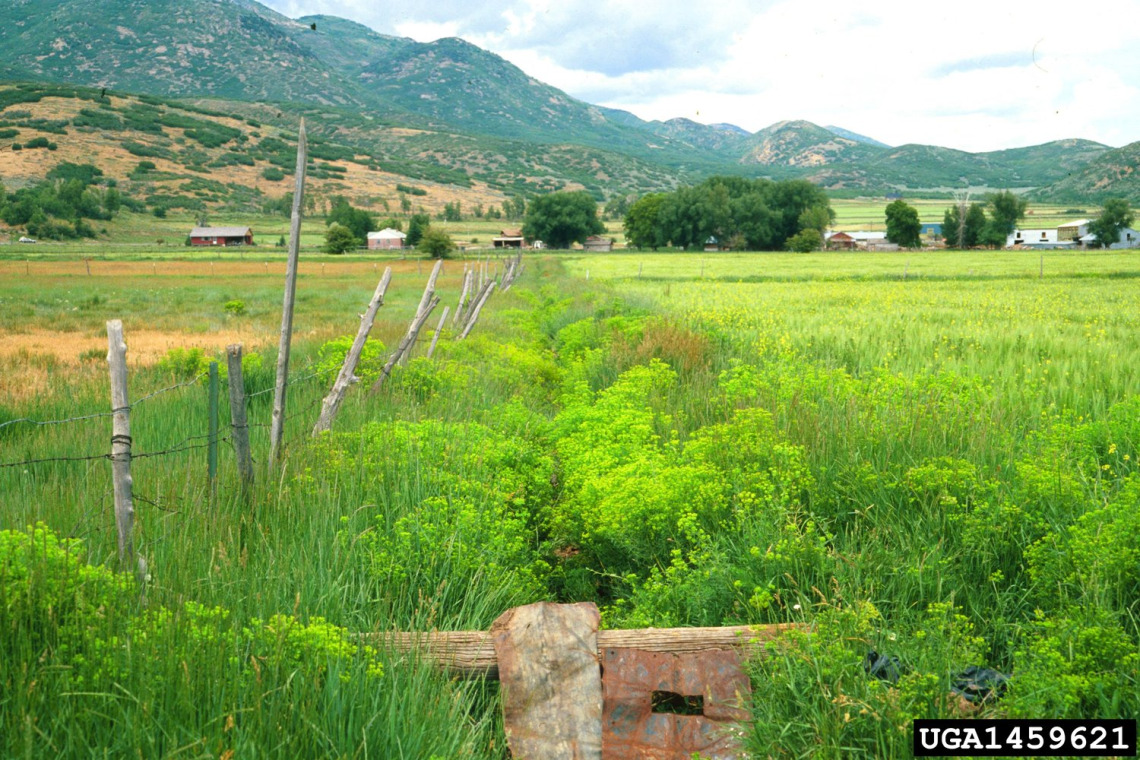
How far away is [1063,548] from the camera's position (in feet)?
14.1

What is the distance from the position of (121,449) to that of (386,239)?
113027 mm

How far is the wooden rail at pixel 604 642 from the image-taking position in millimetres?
3889

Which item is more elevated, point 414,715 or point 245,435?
point 245,435

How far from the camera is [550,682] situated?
13.1 feet

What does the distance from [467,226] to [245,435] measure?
138 meters

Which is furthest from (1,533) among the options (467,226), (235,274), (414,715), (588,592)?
(467,226)

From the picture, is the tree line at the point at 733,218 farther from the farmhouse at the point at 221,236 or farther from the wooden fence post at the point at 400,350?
the wooden fence post at the point at 400,350

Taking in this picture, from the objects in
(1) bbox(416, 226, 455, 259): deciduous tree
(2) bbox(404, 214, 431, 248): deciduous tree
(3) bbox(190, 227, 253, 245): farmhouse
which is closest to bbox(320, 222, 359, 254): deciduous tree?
(1) bbox(416, 226, 455, 259): deciduous tree

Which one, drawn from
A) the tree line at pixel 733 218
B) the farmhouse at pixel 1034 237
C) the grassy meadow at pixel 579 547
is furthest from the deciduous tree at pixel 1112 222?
the grassy meadow at pixel 579 547

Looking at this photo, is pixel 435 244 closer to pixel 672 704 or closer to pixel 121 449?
pixel 121 449

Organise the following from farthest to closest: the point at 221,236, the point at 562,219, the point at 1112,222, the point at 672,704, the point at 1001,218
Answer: the point at 1001,218 → the point at 562,219 → the point at 1112,222 → the point at 221,236 → the point at 672,704

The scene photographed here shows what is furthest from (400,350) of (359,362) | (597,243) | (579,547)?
(597,243)

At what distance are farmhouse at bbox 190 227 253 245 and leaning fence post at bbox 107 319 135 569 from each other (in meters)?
95.3

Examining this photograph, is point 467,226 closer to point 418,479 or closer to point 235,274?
point 235,274
